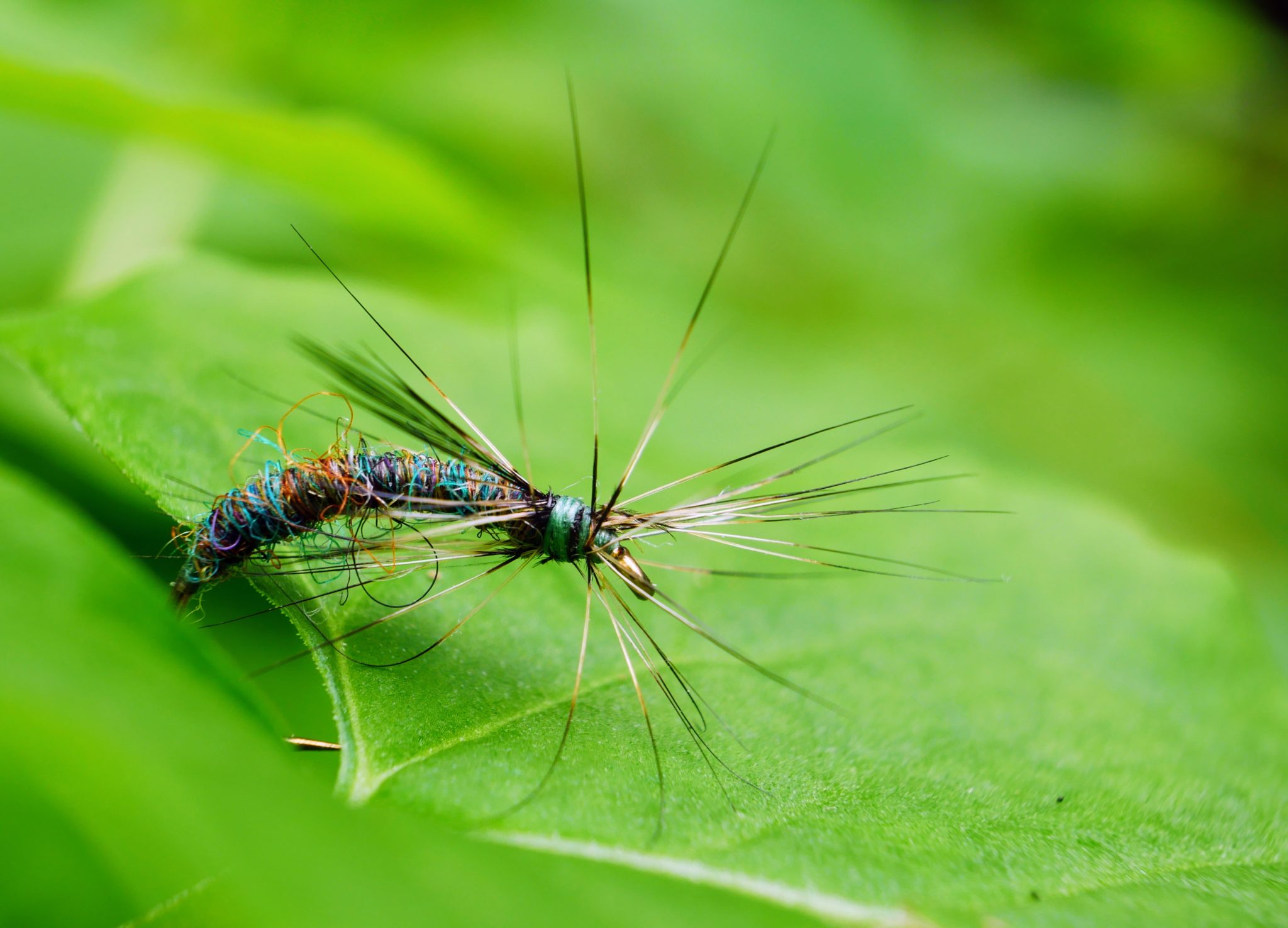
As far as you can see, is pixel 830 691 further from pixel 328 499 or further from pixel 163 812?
pixel 163 812

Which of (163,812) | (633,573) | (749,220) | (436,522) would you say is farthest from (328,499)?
(749,220)

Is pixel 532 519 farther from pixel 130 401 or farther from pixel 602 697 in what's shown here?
pixel 130 401

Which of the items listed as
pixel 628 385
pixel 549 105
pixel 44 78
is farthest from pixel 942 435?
pixel 44 78

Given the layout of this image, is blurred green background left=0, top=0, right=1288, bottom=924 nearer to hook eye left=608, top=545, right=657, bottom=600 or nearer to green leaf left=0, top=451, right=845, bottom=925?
green leaf left=0, top=451, right=845, bottom=925

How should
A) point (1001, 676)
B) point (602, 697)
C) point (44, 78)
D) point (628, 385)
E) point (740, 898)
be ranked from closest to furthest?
1. point (740, 898)
2. point (602, 697)
3. point (1001, 676)
4. point (44, 78)
5. point (628, 385)

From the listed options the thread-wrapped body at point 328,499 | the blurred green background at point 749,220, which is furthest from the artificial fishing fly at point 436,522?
the blurred green background at point 749,220

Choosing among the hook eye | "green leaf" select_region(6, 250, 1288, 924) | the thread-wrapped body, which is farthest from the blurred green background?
the hook eye
